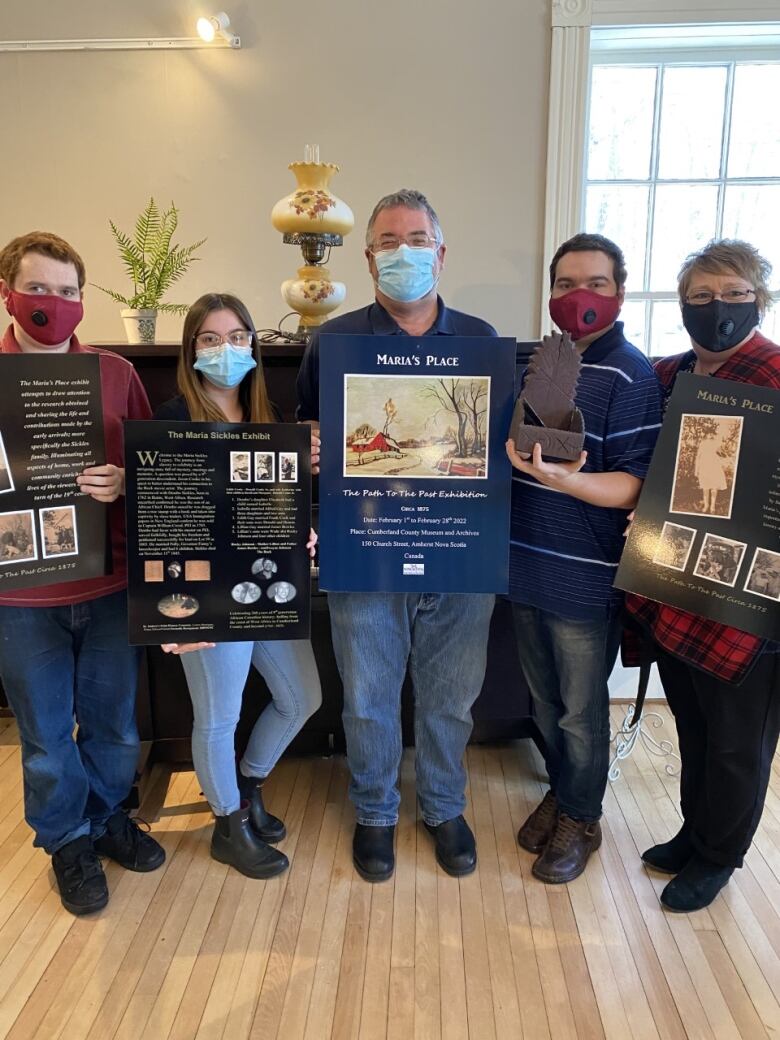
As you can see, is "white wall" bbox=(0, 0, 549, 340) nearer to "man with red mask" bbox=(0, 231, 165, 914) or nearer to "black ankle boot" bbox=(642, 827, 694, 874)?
"man with red mask" bbox=(0, 231, 165, 914)

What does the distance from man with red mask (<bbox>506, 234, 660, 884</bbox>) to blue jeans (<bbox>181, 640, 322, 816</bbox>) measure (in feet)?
1.87

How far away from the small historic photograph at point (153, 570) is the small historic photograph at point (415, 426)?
45 centimetres

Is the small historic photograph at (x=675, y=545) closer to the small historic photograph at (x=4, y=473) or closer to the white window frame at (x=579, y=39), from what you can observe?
the small historic photograph at (x=4, y=473)

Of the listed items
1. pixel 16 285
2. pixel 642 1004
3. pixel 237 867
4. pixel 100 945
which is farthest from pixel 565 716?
pixel 16 285

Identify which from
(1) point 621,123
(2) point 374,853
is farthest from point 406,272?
(1) point 621,123

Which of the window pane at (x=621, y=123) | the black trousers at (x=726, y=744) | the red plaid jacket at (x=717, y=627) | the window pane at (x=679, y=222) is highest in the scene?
the window pane at (x=621, y=123)

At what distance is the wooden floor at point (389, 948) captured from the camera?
4.77 ft

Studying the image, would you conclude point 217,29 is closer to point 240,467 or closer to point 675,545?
point 240,467

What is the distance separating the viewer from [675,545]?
1526 mm

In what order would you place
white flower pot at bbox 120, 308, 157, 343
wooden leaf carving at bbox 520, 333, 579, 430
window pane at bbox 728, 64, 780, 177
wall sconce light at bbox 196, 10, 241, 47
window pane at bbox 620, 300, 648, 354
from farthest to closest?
window pane at bbox 620, 300, 648, 354, window pane at bbox 728, 64, 780, 177, wall sconce light at bbox 196, 10, 241, 47, white flower pot at bbox 120, 308, 157, 343, wooden leaf carving at bbox 520, 333, 579, 430

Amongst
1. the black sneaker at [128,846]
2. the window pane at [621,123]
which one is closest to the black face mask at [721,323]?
the window pane at [621,123]

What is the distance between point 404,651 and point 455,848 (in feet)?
1.75

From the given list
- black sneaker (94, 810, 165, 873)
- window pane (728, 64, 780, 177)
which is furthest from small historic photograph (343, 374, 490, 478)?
window pane (728, 64, 780, 177)

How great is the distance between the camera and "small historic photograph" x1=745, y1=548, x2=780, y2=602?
1.45 meters
